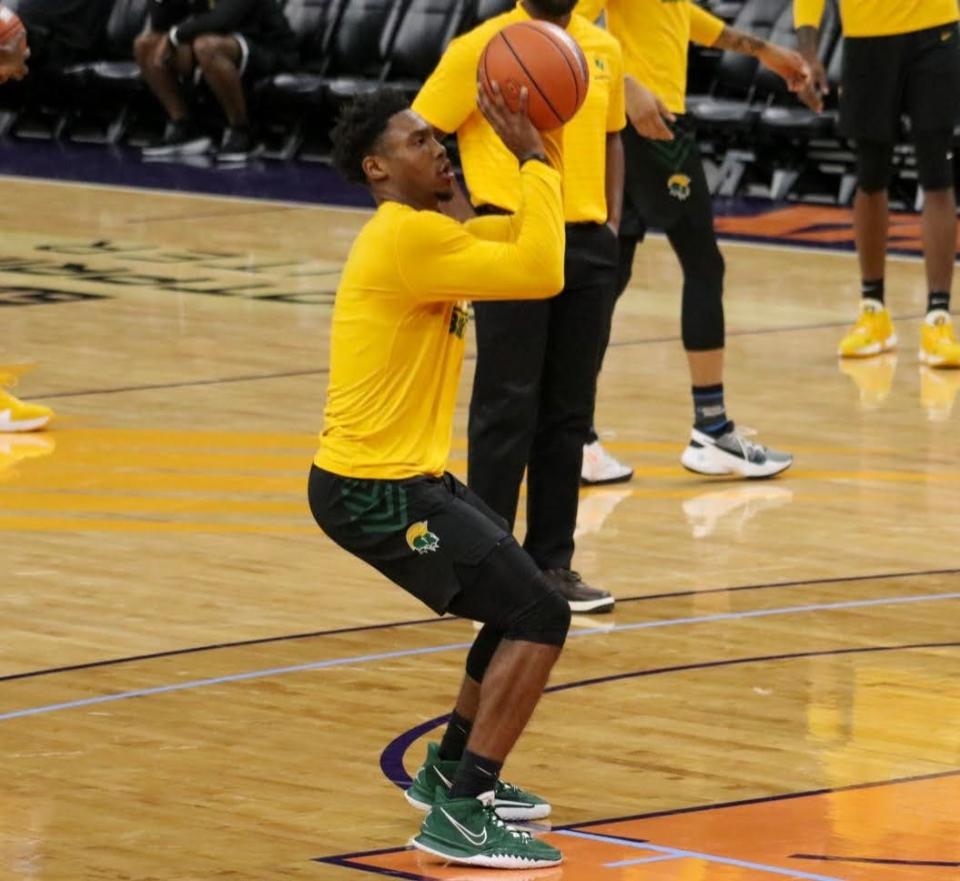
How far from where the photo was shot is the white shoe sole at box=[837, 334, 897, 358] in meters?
11.4

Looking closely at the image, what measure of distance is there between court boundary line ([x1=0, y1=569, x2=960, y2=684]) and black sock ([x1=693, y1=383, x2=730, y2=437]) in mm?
1482

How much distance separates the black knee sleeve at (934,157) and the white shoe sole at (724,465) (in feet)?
8.11

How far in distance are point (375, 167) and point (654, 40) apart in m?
3.61

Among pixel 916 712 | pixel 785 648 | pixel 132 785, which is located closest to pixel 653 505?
pixel 785 648

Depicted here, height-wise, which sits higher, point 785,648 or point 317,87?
point 785,648

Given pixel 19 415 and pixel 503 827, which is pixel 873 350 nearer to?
pixel 19 415

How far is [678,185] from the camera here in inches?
344

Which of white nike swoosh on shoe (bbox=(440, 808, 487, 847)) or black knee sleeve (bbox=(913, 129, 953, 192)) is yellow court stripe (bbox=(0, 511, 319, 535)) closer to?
white nike swoosh on shoe (bbox=(440, 808, 487, 847))

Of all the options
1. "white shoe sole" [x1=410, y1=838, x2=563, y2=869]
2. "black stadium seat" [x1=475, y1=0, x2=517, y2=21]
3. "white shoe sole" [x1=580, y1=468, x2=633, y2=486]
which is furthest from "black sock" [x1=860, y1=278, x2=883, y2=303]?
"black stadium seat" [x1=475, y1=0, x2=517, y2=21]

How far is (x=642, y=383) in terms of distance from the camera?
1084 cm

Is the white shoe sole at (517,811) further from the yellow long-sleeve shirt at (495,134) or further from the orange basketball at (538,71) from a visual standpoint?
the yellow long-sleeve shirt at (495,134)

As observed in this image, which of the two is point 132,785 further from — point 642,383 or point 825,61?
point 825,61

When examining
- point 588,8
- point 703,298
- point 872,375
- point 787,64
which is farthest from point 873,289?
point 588,8

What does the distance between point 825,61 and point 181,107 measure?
501 cm
